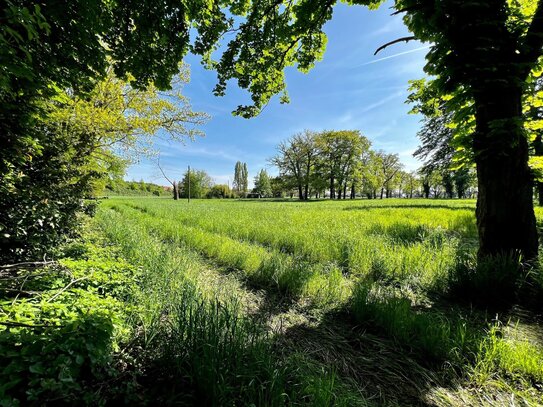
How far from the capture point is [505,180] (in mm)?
3271

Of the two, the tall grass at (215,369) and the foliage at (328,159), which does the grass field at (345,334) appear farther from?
the foliage at (328,159)

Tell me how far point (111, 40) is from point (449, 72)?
534 cm

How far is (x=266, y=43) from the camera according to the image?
5.23m

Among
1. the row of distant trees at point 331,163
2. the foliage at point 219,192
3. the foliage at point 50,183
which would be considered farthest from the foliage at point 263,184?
the foliage at point 50,183

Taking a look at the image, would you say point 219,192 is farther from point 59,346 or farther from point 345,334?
point 59,346

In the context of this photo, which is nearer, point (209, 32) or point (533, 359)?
point (533, 359)

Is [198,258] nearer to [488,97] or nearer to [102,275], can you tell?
[102,275]

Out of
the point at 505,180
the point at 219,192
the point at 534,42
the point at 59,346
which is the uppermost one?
the point at 534,42

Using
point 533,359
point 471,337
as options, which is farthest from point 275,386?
point 533,359

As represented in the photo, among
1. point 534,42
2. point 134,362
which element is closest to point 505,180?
point 534,42

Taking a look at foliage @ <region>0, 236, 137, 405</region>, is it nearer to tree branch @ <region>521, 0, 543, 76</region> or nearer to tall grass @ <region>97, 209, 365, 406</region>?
tall grass @ <region>97, 209, 365, 406</region>

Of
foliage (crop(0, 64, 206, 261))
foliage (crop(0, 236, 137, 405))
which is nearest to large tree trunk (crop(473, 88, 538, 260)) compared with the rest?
foliage (crop(0, 236, 137, 405))

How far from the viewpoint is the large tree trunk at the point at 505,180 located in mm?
3246

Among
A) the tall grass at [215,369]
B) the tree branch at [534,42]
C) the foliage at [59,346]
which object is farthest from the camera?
the tree branch at [534,42]
